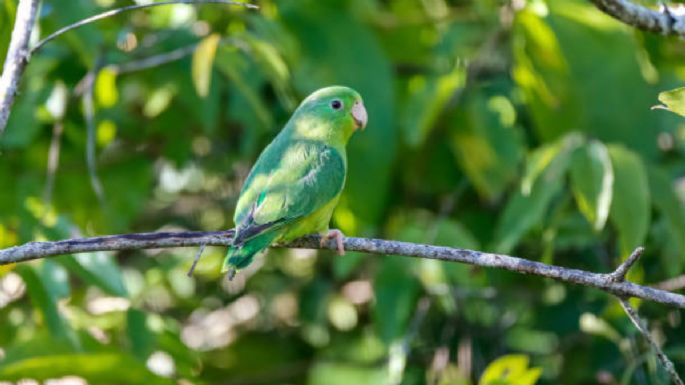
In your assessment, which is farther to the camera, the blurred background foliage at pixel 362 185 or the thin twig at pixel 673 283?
the thin twig at pixel 673 283

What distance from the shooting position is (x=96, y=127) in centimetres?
461

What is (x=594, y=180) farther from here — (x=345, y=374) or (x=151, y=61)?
(x=151, y=61)

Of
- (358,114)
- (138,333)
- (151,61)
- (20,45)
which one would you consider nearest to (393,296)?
(358,114)

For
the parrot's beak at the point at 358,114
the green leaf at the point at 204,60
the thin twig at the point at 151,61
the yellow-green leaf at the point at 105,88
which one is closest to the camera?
the green leaf at the point at 204,60

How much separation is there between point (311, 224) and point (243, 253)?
32cm

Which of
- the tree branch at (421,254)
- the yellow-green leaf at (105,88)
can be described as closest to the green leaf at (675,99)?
the tree branch at (421,254)

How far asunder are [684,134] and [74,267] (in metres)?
2.91

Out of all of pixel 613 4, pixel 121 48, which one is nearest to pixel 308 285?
pixel 121 48

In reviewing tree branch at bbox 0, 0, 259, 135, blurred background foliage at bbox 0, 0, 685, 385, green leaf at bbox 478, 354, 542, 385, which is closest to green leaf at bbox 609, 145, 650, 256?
blurred background foliage at bbox 0, 0, 685, 385

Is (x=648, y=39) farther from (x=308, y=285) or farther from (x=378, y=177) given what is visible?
(x=308, y=285)

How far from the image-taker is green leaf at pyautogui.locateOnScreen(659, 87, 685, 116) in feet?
7.11

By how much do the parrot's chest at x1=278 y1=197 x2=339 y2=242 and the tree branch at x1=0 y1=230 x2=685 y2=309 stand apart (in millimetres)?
605

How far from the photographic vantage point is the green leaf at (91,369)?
3.49 metres

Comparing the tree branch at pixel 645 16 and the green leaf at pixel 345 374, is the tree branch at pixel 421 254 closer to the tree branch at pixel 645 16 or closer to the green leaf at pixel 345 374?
the tree branch at pixel 645 16
